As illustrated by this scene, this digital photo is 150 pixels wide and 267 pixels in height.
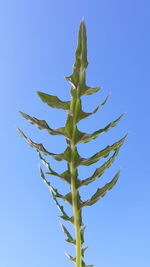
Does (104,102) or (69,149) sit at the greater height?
(104,102)

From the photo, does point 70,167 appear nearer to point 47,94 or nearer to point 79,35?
point 47,94

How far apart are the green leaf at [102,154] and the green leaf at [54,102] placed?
19 cm

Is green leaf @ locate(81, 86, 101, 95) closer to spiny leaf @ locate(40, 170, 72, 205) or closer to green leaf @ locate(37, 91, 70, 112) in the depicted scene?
green leaf @ locate(37, 91, 70, 112)

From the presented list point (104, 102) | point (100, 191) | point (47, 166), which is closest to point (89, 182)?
point (100, 191)

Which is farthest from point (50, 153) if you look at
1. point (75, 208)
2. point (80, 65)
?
point (80, 65)

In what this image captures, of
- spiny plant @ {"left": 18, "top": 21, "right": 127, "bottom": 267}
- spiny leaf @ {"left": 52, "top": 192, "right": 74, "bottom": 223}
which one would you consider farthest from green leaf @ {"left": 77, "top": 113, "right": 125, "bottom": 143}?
spiny leaf @ {"left": 52, "top": 192, "right": 74, "bottom": 223}

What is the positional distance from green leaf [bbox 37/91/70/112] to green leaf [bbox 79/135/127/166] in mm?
185

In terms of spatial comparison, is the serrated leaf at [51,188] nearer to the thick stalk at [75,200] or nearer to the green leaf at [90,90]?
the thick stalk at [75,200]

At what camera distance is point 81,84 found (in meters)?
1.09

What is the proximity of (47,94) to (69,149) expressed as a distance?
0.21 metres

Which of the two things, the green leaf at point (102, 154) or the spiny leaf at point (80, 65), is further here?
the green leaf at point (102, 154)

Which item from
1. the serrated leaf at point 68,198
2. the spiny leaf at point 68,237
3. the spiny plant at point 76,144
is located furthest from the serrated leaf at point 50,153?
the spiny leaf at point 68,237

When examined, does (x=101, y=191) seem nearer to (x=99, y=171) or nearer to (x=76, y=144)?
(x=99, y=171)

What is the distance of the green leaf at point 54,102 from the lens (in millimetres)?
1134
